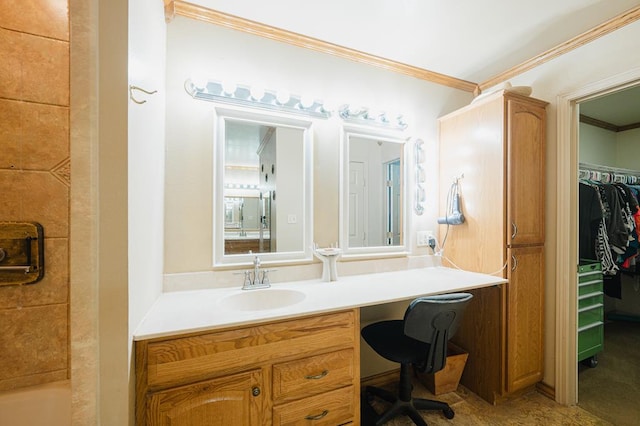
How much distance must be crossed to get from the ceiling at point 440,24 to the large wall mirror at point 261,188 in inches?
23.1

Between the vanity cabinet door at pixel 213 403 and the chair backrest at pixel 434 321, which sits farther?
the chair backrest at pixel 434 321

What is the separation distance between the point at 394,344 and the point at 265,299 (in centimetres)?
80

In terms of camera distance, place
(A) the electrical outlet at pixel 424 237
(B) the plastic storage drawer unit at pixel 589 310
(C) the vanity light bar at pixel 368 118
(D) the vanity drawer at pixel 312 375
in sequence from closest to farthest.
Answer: (D) the vanity drawer at pixel 312 375, (C) the vanity light bar at pixel 368 118, (B) the plastic storage drawer unit at pixel 589 310, (A) the electrical outlet at pixel 424 237

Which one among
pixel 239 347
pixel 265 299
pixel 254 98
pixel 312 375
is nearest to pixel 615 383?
pixel 312 375

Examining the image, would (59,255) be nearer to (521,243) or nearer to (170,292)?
(170,292)

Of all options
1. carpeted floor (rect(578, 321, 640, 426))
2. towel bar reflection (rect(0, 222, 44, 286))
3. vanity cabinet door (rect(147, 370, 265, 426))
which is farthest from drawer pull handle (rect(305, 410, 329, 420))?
carpeted floor (rect(578, 321, 640, 426))

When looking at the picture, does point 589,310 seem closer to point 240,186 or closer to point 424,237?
point 424,237

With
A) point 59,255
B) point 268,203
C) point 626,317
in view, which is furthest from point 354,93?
point 626,317

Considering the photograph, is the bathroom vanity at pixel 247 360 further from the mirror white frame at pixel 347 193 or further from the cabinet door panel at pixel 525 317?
the cabinet door panel at pixel 525 317

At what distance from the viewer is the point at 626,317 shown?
2.97 meters

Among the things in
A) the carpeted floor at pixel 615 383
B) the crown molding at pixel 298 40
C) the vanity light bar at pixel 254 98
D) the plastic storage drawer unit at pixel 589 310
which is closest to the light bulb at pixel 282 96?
the vanity light bar at pixel 254 98

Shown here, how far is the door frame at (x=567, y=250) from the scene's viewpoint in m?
1.76

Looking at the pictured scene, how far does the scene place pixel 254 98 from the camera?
62.7 inches

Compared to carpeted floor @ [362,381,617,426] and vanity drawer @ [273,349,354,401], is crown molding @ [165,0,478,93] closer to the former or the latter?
vanity drawer @ [273,349,354,401]
